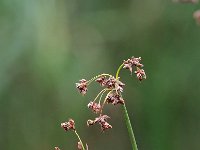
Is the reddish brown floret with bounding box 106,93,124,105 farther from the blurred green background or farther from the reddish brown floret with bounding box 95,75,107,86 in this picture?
the blurred green background

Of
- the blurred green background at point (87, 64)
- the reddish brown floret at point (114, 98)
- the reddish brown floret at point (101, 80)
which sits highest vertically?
the blurred green background at point (87, 64)

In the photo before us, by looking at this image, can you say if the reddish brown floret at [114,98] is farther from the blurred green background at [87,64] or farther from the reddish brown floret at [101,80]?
the blurred green background at [87,64]

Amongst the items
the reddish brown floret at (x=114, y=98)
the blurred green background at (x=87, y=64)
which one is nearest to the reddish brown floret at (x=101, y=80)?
the reddish brown floret at (x=114, y=98)

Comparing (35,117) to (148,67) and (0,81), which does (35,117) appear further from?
(148,67)

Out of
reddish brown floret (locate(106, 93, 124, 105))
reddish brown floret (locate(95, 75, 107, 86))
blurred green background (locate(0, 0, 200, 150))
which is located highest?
blurred green background (locate(0, 0, 200, 150))

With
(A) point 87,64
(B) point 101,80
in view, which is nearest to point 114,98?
(B) point 101,80

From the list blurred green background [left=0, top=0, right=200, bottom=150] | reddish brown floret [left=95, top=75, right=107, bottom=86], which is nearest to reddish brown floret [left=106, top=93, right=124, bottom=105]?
reddish brown floret [left=95, top=75, right=107, bottom=86]

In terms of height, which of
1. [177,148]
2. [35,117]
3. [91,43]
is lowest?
[177,148]

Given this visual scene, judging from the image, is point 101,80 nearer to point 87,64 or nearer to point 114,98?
point 114,98

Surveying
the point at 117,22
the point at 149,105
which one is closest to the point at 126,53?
the point at 117,22
